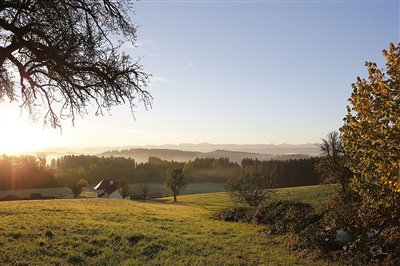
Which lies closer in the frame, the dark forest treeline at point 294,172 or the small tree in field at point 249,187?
the small tree in field at point 249,187

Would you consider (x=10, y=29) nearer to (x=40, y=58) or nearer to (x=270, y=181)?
(x=40, y=58)

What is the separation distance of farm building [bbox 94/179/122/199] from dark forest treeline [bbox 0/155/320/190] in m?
9.23

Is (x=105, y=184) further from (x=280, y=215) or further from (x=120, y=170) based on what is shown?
(x=280, y=215)

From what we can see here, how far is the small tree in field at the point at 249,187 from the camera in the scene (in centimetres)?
4025

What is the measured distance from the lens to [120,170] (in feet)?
452

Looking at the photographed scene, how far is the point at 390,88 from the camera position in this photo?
10289mm

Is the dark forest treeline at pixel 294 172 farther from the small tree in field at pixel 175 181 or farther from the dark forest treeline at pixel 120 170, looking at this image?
the small tree in field at pixel 175 181

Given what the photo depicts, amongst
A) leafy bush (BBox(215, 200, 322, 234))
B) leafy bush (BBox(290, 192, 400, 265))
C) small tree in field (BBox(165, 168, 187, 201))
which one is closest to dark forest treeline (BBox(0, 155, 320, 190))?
small tree in field (BBox(165, 168, 187, 201))

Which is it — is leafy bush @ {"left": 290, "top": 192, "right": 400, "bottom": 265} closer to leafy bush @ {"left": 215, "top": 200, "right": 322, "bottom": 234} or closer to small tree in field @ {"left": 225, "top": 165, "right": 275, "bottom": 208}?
leafy bush @ {"left": 215, "top": 200, "right": 322, "bottom": 234}

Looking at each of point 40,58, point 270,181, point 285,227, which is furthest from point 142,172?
point 40,58

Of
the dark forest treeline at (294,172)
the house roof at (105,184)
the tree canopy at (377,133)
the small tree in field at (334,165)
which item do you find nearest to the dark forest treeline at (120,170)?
the dark forest treeline at (294,172)

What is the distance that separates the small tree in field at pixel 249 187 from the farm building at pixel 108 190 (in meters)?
58.5

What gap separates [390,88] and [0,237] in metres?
14.6

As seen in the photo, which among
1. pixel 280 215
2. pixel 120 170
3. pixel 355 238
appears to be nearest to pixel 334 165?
pixel 280 215
